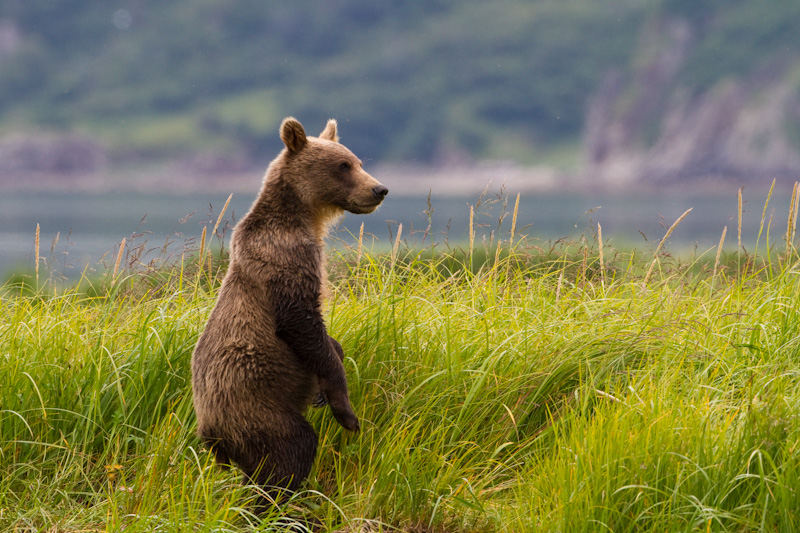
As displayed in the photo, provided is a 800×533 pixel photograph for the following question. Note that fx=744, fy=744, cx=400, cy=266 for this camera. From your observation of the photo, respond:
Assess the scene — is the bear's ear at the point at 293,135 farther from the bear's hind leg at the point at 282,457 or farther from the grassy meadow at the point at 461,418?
the bear's hind leg at the point at 282,457

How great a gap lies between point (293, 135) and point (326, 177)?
28 cm

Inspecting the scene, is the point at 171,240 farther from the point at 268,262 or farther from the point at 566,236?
the point at 566,236

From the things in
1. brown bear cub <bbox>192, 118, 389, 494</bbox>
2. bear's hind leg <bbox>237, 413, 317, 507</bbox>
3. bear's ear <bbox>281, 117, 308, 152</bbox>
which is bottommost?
bear's hind leg <bbox>237, 413, 317, 507</bbox>

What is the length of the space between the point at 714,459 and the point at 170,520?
7.99ft

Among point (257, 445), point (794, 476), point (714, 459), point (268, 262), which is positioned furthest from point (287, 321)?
point (794, 476)

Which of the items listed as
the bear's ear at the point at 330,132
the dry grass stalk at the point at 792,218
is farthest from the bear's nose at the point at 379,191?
the dry grass stalk at the point at 792,218

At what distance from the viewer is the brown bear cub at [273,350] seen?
11.6 ft

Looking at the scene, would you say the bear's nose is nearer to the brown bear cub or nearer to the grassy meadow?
the brown bear cub

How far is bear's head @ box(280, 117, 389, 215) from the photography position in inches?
149

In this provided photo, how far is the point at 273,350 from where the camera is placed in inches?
141

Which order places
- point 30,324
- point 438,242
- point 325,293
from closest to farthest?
point 325,293 → point 30,324 → point 438,242

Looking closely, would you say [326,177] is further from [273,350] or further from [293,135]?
[273,350]

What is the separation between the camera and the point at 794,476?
10.6ft

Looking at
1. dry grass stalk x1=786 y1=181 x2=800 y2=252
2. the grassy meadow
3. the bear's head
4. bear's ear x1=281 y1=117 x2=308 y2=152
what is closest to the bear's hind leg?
the grassy meadow
